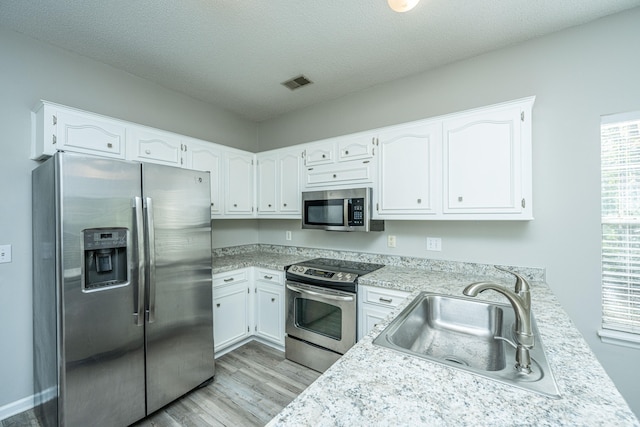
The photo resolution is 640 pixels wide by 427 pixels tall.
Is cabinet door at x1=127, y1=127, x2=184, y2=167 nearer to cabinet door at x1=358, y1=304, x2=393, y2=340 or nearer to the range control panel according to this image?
the range control panel

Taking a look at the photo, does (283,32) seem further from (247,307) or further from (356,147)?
(247,307)

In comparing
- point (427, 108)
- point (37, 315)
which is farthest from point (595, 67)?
point (37, 315)

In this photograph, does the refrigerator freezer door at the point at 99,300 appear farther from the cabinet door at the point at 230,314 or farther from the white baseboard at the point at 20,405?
the cabinet door at the point at 230,314

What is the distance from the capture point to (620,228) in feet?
5.98

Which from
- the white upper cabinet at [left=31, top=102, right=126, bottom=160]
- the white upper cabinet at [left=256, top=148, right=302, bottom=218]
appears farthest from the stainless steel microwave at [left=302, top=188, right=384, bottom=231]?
the white upper cabinet at [left=31, top=102, right=126, bottom=160]

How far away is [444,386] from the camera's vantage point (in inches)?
31.1

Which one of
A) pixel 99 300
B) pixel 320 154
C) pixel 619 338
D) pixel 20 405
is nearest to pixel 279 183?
pixel 320 154

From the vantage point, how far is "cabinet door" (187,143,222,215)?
8.73ft

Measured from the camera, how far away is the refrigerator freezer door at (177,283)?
1.83 metres

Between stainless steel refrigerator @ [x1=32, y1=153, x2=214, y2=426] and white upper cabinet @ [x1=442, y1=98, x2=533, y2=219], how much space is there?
6.48 ft

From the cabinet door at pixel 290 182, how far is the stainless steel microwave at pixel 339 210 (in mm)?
195

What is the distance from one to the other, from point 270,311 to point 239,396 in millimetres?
811

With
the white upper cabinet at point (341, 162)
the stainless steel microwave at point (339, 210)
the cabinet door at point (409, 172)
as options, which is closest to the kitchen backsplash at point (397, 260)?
the stainless steel microwave at point (339, 210)

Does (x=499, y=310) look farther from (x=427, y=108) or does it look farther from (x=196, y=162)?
(x=196, y=162)
